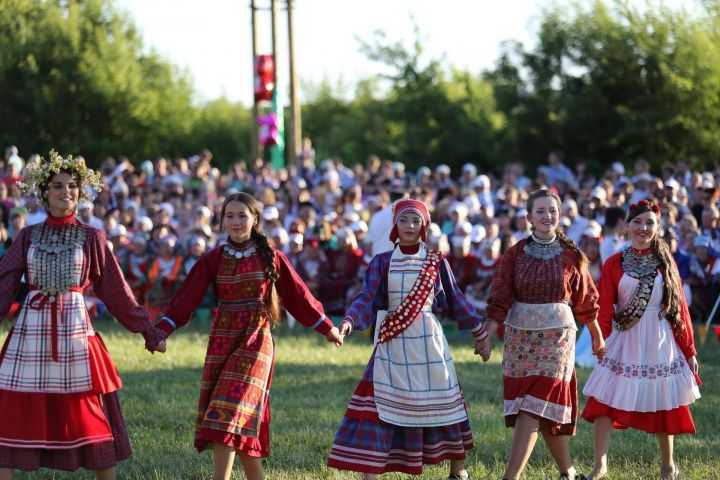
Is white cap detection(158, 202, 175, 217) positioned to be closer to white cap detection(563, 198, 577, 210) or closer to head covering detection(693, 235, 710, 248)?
white cap detection(563, 198, 577, 210)

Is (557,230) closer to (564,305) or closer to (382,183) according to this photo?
(564,305)

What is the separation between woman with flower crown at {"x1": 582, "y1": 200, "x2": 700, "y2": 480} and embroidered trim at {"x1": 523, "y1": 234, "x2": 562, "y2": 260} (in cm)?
67

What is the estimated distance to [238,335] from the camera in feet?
21.4

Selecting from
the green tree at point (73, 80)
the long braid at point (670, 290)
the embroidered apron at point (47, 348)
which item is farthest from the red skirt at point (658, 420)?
the green tree at point (73, 80)

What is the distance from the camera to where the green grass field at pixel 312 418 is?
7371 mm

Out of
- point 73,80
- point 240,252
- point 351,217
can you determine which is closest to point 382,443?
point 240,252

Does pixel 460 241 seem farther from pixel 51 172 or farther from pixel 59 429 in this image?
pixel 59 429

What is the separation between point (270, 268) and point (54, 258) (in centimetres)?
113

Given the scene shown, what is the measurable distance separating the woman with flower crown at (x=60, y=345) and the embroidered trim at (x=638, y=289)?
277 centimetres

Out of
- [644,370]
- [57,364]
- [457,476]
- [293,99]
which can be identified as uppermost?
[293,99]

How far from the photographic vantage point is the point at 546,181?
60.4ft

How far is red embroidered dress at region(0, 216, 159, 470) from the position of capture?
6219 mm

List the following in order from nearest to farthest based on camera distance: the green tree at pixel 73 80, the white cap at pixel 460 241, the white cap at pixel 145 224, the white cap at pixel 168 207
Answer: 1. the white cap at pixel 460 241
2. the white cap at pixel 145 224
3. the white cap at pixel 168 207
4. the green tree at pixel 73 80

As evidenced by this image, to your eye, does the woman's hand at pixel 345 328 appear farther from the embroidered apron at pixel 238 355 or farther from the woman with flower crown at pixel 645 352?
the woman with flower crown at pixel 645 352
